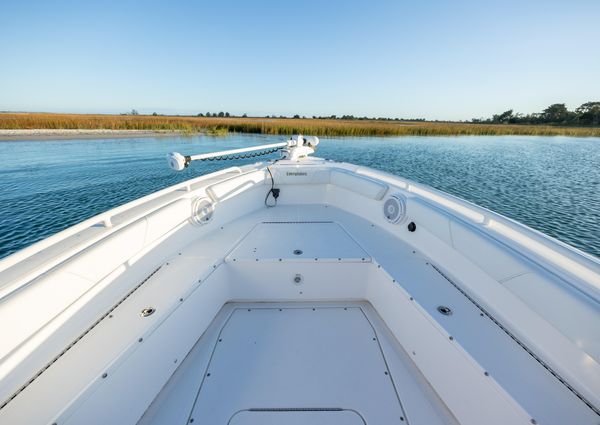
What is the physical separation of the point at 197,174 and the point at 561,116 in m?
81.0

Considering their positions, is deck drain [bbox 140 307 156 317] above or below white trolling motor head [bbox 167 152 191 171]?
below

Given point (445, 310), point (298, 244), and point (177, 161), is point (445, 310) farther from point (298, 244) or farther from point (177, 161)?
point (177, 161)

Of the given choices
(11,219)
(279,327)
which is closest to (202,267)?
(279,327)

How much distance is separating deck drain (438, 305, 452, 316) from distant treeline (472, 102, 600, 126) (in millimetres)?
73957

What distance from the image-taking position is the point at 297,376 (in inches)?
57.5

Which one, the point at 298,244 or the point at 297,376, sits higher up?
the point at 298,244

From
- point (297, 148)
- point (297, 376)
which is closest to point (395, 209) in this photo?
→ point (297, 376)

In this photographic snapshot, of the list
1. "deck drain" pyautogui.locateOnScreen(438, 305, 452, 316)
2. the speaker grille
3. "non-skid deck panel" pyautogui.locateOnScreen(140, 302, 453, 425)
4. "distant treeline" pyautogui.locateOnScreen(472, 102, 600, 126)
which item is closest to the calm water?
the speaker grille

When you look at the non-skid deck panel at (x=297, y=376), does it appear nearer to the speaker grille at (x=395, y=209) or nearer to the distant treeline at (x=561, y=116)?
the speaker grille at (x=395, y=209)

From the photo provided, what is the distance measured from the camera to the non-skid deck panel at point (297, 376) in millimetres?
1254

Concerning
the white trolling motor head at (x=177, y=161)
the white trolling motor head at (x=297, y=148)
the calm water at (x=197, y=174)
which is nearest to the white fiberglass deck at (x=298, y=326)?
the white trolling motor head at (x=177, y=161)

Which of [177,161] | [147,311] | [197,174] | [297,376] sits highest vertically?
[177,161]

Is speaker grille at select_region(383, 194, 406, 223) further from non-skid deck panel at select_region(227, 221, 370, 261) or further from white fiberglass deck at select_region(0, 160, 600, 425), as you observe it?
non-skid deck panel at select_region(227, 221, 370, 261)

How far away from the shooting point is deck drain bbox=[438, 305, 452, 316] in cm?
144
